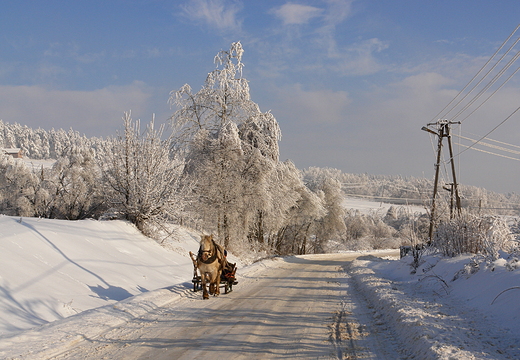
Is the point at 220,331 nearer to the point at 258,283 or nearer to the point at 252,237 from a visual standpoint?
the point at 258,283

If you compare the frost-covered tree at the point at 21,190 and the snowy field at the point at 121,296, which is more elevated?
the frost-covered tree at the point at 21,190

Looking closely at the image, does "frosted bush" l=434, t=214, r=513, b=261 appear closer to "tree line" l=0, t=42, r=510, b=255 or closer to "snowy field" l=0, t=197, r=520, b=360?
"snowy field" l=0, t=197, r=520, b=360

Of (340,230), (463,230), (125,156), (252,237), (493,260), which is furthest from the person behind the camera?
(340,230)

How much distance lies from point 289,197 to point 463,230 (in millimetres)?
17526

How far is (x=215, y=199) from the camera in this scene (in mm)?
24672

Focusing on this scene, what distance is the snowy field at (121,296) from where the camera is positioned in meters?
5.83

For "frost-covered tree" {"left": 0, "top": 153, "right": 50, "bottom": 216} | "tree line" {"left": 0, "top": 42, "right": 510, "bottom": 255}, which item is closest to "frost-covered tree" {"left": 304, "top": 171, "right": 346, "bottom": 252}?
"tree line" {"left": 0, "top": 42, "right": 510, "bottom": 255}

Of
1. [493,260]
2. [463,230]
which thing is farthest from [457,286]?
[463,230]

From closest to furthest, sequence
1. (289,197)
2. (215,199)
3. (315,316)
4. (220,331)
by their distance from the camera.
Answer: (220,331) → (315,316) → (215,199) → (289,197)

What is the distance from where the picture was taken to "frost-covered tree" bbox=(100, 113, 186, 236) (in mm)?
17375

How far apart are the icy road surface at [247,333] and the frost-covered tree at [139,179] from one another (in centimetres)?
823

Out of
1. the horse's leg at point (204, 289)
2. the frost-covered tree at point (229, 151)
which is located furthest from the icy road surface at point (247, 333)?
the frost-covered tree at point (229, 151)

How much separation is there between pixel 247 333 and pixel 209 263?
11.1 feet

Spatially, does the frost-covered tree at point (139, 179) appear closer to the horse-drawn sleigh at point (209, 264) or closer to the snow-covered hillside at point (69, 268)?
the snow-covered hillside at point (69, 268)
